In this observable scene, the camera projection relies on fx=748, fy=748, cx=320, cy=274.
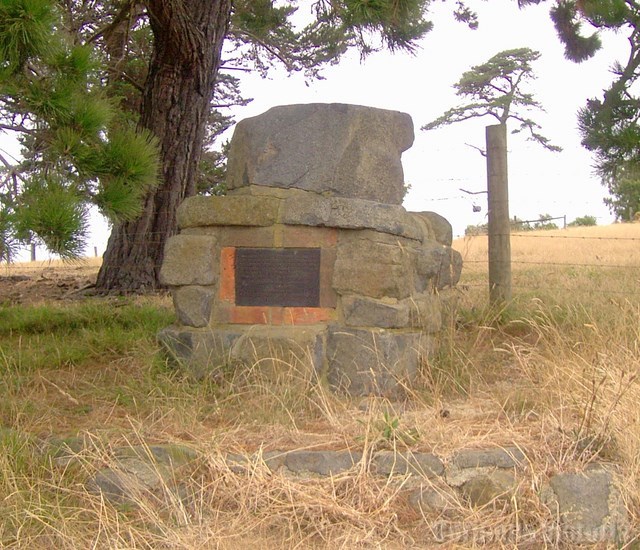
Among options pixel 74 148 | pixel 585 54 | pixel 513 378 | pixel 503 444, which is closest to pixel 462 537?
pixel 503 444

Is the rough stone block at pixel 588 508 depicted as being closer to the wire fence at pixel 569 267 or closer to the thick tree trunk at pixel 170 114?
the wire fence at pixel 569 267

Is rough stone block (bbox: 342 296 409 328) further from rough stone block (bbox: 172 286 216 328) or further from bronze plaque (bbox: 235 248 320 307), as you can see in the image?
rough stone block (bbox: 172 286 216 328)

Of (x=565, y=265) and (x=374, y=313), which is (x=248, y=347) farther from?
(x=565, y=265)

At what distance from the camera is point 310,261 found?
396 cm

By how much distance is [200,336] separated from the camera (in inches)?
157

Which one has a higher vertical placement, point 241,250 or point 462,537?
point 241,250

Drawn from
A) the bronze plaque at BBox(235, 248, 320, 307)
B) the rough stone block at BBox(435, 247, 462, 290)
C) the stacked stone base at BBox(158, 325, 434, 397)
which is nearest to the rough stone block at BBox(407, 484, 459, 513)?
the stacked stone base at BBox(158, 325, 434, 397)

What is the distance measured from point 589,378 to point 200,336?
195 cm

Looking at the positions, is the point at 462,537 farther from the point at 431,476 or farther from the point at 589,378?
the point at 589,378

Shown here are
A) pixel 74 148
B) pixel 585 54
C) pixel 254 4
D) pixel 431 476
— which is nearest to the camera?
pixel 431 476

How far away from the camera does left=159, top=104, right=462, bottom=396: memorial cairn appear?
383 cm

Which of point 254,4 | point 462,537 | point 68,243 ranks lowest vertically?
point 462,537

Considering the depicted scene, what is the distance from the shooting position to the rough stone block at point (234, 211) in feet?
13.0

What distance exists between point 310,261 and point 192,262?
0.64 meters
